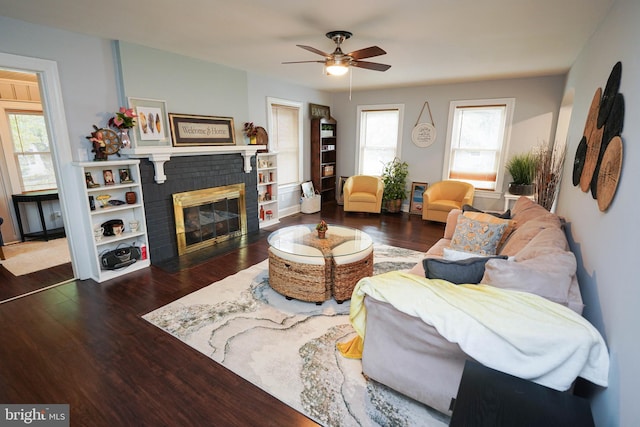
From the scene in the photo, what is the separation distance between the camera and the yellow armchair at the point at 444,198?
17.8 feet

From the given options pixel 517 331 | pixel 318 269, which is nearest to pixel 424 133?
pixel 318 269

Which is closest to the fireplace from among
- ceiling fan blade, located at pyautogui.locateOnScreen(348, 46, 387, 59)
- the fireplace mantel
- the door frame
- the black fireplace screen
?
the black fireplace screen

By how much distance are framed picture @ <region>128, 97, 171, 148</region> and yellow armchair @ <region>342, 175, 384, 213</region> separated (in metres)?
3.43

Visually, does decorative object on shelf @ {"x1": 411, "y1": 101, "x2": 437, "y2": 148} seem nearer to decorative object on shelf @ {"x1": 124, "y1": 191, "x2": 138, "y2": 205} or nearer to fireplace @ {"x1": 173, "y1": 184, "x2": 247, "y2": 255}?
fireplace @ {"x1": 173, "y1": 184, "x2": 247, "y2": 255}

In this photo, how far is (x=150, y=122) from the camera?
3.69 m

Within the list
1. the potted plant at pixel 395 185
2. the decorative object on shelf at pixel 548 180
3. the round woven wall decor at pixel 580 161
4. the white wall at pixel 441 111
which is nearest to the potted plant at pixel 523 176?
the white wall at pixel 441 111

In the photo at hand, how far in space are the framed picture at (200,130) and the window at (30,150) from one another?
2194 millimetres

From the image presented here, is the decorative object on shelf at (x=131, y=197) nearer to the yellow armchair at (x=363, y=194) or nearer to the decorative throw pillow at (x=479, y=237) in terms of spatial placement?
the decorative throw pillow at (x=479, y=237)

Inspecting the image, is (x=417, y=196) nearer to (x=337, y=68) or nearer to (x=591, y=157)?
(x=337, y=68)

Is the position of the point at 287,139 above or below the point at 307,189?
above

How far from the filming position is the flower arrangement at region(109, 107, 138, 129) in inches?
131

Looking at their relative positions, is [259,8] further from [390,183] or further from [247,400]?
[390,183]

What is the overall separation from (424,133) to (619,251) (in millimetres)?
5052

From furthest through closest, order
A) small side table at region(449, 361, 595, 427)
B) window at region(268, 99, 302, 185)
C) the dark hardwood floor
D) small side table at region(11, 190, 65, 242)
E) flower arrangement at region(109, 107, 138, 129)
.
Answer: window at region(268, 99, 302, 185)
small side table at region(11, 190, 65, 242)
flower arrangement at region(109, 107, 138, 129)
the dark hardwood floor
small side table at region(449, 361, 595, 427)
